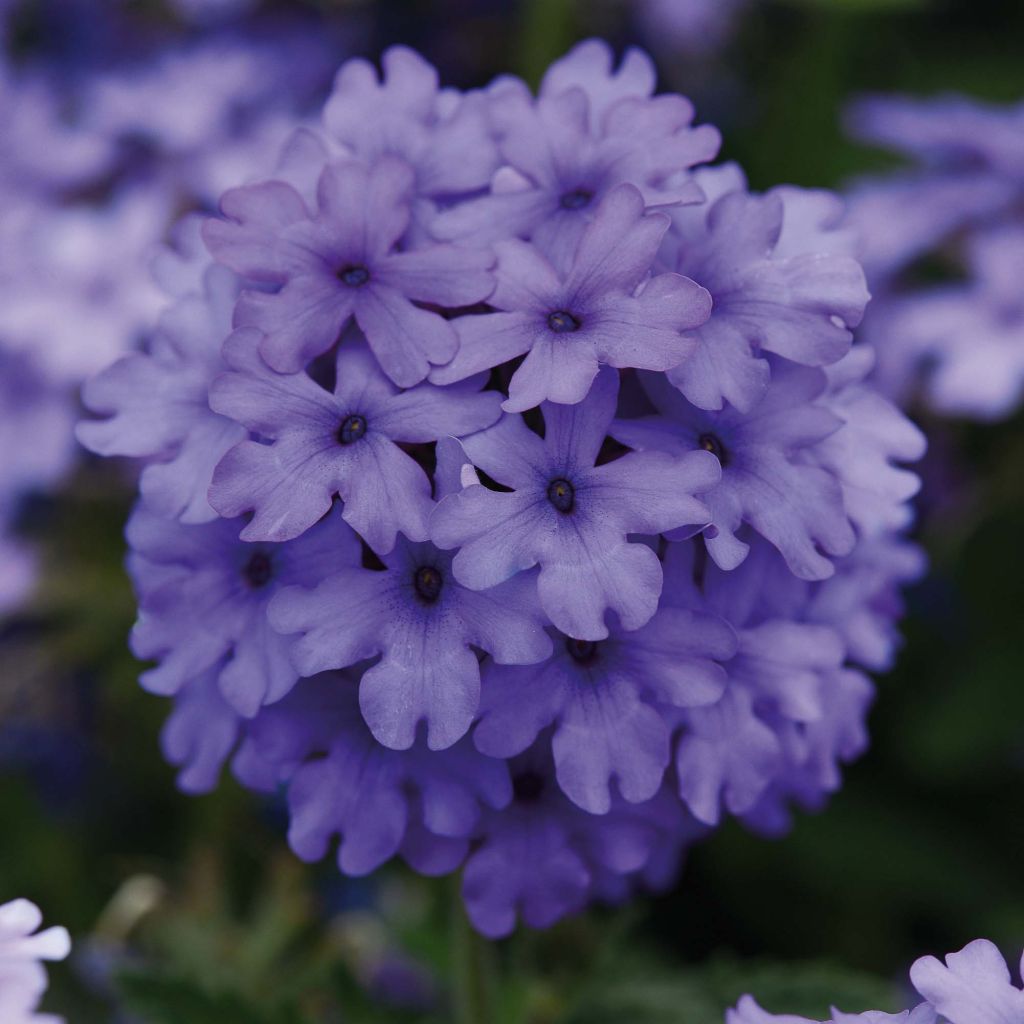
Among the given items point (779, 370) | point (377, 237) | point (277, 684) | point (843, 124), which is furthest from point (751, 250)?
point (843, 124)

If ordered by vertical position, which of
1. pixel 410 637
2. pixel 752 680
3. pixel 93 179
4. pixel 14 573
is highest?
pixel 410 637

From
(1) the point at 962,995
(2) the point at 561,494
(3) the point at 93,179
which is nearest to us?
(1) the point at 962,995

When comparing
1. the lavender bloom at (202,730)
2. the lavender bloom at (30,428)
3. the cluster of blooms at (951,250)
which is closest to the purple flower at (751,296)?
the lavender bloom at (202,730)

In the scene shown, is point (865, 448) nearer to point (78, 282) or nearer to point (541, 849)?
point (541, 849)

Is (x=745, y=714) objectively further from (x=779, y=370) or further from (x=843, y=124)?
→ (x=843, y=124)

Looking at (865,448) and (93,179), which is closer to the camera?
(865,448)

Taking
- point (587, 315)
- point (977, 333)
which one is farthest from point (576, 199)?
point (977, 333)

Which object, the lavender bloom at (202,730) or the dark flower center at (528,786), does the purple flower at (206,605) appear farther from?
the dark flower center at (528,786)
